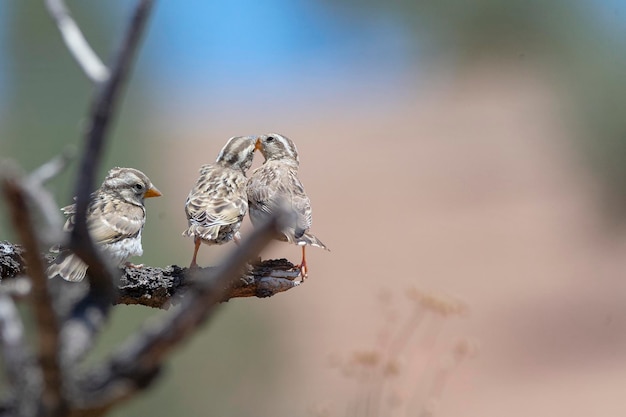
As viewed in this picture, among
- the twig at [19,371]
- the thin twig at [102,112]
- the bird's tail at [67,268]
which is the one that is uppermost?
the thin twig at [102,112]

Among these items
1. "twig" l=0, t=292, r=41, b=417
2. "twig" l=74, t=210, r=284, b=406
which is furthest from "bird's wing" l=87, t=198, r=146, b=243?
"twig" l=74, t=210, r=284, b=406

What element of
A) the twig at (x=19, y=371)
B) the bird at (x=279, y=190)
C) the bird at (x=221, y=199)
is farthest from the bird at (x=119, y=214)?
the twig at (x=19, y=371)

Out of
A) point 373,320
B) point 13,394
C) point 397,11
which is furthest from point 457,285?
point 13,394

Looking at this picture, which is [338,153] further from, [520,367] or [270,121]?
[520,367]

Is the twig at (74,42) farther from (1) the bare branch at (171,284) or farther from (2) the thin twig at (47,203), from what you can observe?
(1) the bare branch at (171,284)

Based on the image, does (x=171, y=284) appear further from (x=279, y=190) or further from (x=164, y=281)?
(x=279, y=190)

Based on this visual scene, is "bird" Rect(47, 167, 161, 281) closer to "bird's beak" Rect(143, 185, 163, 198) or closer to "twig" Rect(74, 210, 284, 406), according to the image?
"bird's beak" Rect(143, 185, 163, 198)

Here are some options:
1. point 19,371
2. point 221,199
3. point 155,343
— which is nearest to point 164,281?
point 221,199
